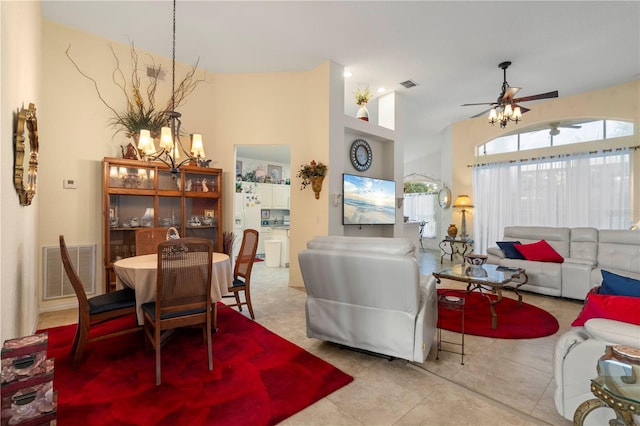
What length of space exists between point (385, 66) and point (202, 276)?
13.9ft

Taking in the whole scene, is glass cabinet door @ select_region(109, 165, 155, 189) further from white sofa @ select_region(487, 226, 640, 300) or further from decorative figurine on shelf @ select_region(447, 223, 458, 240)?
decorative figurine on shelf @ select_region(447, 223, 458, 240)

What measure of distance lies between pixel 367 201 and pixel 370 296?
10.2ft

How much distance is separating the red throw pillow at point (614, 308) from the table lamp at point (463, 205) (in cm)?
531

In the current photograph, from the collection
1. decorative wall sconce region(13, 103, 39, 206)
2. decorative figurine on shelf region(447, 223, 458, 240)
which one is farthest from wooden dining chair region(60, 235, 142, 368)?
decorative figurine on shelf region(447, 223, 458, 240)

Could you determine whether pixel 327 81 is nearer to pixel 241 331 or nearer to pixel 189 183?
pixel 189 183

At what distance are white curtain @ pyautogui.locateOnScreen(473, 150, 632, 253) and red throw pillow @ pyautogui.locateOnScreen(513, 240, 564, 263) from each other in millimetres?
1463

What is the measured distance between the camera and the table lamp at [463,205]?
6.79 metres

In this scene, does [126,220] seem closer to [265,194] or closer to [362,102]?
[362,102]

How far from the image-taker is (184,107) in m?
4.74

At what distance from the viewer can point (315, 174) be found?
4.63 metres

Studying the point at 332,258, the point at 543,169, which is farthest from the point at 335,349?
the point at 543,169

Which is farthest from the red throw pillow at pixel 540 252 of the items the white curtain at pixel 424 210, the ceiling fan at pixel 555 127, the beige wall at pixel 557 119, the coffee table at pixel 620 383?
the white curtain at pixel 424 210

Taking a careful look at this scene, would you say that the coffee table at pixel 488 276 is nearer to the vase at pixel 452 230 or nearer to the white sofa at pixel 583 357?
the white sofa at pixel 583 357

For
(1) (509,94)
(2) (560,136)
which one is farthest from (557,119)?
(1) (509,94)
